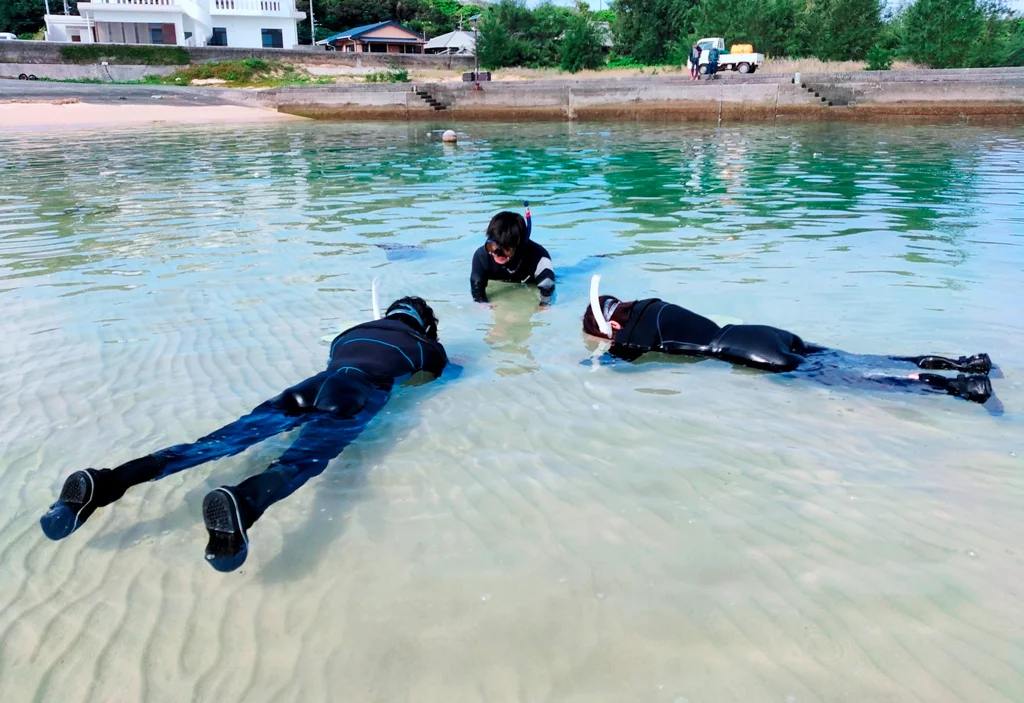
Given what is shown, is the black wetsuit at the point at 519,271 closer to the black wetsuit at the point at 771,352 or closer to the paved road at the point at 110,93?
the black wetsuit at the point at 771,352

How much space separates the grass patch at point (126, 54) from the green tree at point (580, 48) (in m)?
22.0

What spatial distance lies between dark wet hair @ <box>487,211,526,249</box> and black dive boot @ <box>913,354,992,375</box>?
3153 mm

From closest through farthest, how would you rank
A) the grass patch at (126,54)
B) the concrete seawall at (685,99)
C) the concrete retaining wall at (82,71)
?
the concrete seawall at (685,99), the concrete retaining wall at (82,71), the grass patch at (126,54)

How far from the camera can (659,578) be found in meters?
2.93

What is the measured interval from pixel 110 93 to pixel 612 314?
35.5 meters

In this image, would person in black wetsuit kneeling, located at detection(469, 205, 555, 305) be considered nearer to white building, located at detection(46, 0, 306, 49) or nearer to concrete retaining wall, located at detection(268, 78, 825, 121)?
concrete retaining wall, located at detection(268, 78, 825, 121)

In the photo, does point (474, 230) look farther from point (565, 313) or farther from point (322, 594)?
point (322, 594)

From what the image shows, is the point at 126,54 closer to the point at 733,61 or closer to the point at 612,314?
the point at 733,61

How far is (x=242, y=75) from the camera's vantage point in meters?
41.0

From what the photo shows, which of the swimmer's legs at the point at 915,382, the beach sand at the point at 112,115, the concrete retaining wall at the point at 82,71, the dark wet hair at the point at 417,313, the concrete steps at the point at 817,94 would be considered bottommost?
the swimmer's legs at the point at 915,382

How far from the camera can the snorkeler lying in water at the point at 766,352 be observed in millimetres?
4508

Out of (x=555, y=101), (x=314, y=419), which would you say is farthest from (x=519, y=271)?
Answer: (x=555, y=101)

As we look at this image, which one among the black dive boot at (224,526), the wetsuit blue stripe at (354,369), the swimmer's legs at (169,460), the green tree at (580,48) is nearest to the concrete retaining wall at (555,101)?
the green tree at (580,48)

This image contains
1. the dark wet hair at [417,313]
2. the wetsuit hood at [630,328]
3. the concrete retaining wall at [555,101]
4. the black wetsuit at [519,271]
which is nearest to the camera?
the dark wet hair at [417,313]
